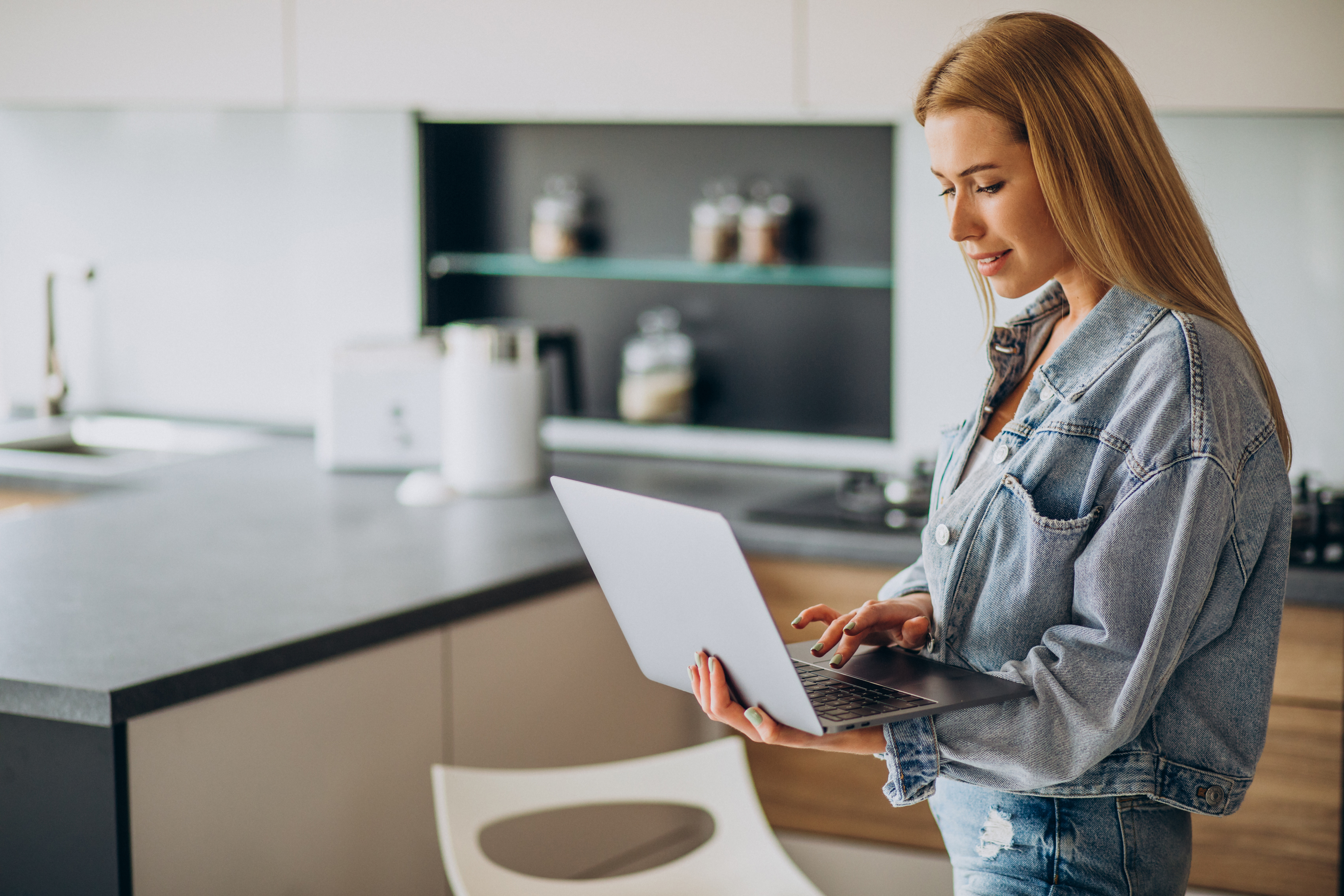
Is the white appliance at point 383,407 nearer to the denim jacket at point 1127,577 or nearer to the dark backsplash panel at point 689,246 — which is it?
the dark backsplash panel at point 689,246

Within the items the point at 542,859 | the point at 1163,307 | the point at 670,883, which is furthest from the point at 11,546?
the point at 1163,307

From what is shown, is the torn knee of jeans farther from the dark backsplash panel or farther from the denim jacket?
the dark backsplash panel

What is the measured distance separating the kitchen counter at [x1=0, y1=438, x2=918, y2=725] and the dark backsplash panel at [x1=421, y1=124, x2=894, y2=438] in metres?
0.20

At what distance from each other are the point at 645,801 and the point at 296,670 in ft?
1.38

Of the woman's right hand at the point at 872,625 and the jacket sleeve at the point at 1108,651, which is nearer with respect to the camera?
the jacket sleeve at the point at 1108,651

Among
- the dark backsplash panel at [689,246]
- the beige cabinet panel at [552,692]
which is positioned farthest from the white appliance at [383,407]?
the beige cabinet panel at [552,692]

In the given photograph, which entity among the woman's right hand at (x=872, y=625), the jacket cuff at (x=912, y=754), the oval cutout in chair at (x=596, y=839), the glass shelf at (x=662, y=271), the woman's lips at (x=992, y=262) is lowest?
the oval cutout in chair at (x=596, y=839)

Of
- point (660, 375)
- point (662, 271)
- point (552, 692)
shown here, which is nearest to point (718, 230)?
point (662, 271)

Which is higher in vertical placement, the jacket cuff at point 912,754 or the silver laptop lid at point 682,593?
the silver laptop lid at point 682,593

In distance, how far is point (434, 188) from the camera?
2.78 meters

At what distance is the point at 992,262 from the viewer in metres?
1.05

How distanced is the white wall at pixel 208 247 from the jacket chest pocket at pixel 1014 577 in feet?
6.36

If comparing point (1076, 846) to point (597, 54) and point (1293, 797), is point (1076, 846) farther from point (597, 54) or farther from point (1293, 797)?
point (597, 54)

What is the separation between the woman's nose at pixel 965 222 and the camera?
40.4 inches
